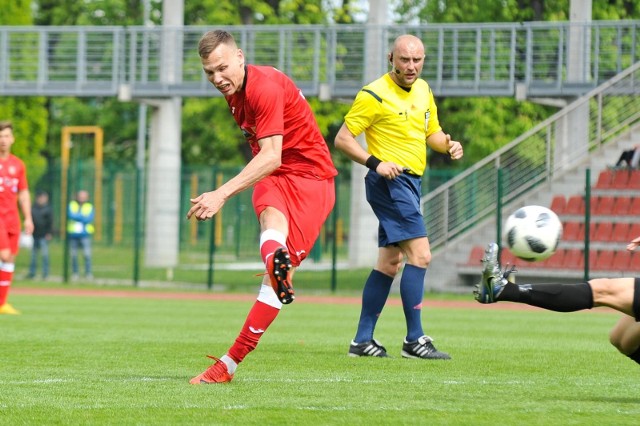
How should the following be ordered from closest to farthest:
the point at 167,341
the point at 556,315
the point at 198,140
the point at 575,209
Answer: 1. the point at 167,341
2. the point at 556,315
3. the point at 575,209
4. the point at 198,140

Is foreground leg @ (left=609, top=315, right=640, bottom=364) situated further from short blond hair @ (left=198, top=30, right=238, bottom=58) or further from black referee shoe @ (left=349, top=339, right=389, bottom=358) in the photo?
black referee shoe @ (left=349, top=339, right=389, bottom=358)

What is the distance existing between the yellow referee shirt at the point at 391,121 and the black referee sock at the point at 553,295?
336 centimetres

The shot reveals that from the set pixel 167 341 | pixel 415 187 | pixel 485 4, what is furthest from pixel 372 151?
pixel 485 4

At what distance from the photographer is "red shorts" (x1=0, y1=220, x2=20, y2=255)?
15367 mm

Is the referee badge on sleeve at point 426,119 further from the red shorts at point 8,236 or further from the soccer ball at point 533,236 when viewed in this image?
the red shorts at point 8,236

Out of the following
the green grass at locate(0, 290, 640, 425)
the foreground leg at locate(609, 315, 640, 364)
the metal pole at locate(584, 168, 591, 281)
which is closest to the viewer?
the green grass at locate(0, 290, 640, 425)

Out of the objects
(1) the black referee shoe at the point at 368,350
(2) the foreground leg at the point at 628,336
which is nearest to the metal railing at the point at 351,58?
(1) the black referee shoe at the point at 368,350

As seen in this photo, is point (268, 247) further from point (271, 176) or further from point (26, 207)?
point (26, 207)

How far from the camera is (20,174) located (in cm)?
1591

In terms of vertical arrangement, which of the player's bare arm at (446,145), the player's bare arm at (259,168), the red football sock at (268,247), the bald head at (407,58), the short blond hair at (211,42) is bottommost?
the red football sock at (268,247)

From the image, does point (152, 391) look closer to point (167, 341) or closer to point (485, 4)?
point (167, 341)

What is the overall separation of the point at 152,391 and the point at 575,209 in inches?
650

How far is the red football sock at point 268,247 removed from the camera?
780 centimetres

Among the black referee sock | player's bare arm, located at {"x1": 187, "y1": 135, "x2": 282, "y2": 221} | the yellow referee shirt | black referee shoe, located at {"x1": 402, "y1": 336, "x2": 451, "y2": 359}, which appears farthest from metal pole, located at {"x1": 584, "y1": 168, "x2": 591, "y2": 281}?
the black referee sock
